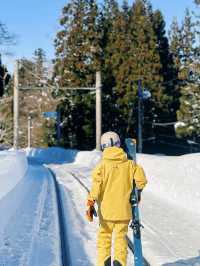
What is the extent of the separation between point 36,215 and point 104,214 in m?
5.34

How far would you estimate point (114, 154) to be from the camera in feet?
20.6

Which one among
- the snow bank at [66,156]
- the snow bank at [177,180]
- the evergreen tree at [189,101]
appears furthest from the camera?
the evergreen tree at [189,101]

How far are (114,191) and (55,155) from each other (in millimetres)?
37507

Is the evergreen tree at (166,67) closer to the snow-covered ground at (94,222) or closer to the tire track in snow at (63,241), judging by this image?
the snow-covered ground at (94,222)

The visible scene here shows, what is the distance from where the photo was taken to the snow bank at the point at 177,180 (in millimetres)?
12502

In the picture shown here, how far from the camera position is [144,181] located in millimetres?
6305

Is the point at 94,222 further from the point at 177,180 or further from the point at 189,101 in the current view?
the point at 189,101

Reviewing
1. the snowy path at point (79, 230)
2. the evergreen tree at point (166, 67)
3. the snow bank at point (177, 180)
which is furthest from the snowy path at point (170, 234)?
the evergreen tree at point (166, 67)

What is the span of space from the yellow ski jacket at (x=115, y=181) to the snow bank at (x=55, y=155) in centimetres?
3226

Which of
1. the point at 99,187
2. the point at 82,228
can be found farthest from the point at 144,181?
the point at 82,228

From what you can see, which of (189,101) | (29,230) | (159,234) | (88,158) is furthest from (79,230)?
(189,101)

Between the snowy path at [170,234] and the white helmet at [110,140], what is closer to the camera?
the white helmet at [110,140]

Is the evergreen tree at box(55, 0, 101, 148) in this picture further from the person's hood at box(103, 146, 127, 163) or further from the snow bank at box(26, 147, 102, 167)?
the person's hood at box(103, 146, 127, 163)

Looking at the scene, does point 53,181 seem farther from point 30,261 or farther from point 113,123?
point 113,123
